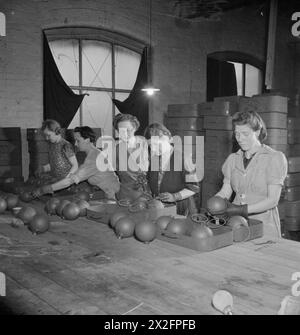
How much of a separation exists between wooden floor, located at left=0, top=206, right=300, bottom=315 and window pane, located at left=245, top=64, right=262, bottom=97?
931cm

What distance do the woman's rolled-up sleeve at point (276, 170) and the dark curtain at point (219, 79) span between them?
7450 mm

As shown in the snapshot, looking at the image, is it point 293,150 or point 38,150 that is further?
point 293,150

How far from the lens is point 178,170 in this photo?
13.0 feet

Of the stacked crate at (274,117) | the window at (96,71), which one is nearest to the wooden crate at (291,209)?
the stacked crate at (274,117)

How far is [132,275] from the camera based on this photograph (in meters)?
2.06

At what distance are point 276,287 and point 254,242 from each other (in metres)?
0.75

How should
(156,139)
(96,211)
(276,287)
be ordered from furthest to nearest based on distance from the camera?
1. (156,139)
2. (96,211)
3. (276,287)

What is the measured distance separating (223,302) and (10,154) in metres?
5.55

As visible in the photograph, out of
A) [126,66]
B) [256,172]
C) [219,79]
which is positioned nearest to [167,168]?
[256,172]

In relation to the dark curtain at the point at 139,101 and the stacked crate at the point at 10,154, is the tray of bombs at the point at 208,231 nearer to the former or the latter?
the stacked crate at the point at 10,154

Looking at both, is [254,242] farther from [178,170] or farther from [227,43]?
[227,43]

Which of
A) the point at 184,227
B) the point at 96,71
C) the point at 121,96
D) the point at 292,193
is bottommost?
the point at 292,193

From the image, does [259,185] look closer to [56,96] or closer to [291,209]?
[291,209]
